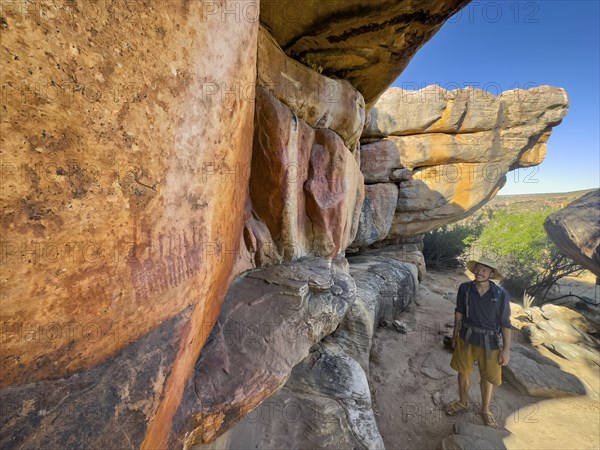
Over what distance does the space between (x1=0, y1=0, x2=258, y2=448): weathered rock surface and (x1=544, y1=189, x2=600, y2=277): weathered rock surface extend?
954 cm

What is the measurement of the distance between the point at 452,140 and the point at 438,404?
7.51 m

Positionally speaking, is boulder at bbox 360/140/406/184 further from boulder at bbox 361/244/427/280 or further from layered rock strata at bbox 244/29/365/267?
layered rock strata at bbox 244/29/365/267

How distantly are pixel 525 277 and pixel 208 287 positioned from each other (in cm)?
1401

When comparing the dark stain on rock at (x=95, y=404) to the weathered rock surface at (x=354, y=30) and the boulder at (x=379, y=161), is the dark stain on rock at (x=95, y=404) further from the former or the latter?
the boulder at (x=379, y=161)

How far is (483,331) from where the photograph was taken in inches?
129

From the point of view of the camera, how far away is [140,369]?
1.17 metres

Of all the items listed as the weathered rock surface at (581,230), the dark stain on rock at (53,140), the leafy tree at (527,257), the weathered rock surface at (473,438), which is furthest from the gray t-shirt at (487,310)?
the leafy tree at (527,257)

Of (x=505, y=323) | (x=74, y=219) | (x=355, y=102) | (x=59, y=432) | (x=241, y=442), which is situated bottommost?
(x=241, y=442)

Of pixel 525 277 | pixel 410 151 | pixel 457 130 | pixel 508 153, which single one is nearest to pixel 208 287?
pixel 410 151

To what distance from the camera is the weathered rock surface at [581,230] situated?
6730mm

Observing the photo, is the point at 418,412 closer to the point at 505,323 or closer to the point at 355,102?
the point at 505,323

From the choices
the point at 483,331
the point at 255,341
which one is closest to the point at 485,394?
the point at 483,331

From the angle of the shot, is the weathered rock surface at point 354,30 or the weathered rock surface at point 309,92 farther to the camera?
the weathered rock surface at point 309,92

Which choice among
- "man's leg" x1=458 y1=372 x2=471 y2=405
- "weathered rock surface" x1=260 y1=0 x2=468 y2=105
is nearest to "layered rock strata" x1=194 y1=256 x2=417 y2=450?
"man's leg" x1=458 y1=372 x2=471 y2=405
